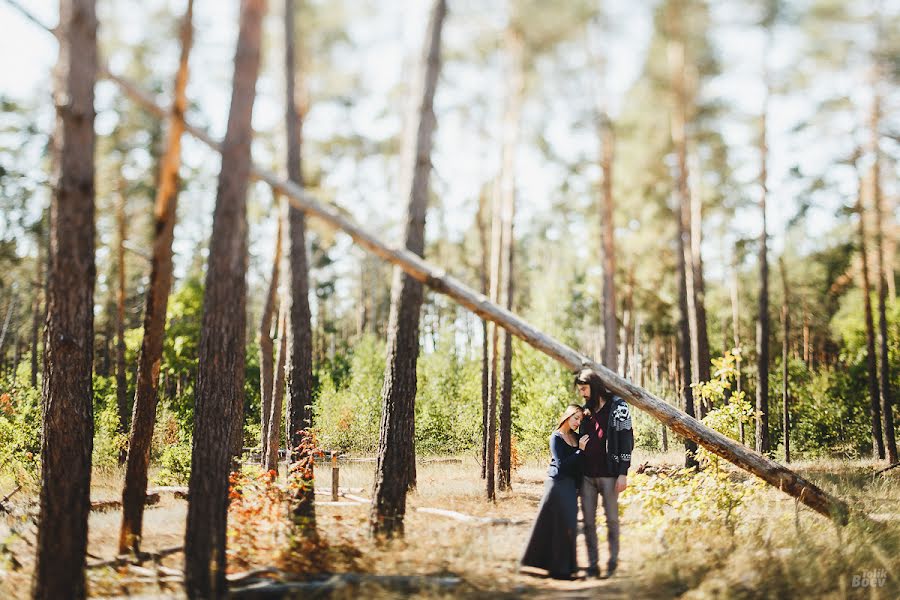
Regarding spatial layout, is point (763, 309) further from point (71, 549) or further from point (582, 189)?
point (71, 549)

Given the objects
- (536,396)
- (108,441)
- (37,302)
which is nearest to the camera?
(108,441)

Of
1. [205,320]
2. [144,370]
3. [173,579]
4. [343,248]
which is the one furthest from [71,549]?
[343,248]

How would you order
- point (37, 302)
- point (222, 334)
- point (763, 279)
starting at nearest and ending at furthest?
point (222, 334), point (763, 279), point (37, 302)

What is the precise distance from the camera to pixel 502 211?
15.3 metres

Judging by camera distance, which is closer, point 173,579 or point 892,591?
point 892,591

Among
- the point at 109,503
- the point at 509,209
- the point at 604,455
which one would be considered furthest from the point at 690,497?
the point at 109,503

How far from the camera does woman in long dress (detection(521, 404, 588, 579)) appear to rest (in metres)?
6.41

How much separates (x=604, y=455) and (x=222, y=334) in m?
4.22

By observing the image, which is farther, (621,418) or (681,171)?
(681,171)

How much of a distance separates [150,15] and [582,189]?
13.2 metres

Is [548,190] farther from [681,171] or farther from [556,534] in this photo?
[556,534]

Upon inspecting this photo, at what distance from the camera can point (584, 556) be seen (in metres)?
7.63

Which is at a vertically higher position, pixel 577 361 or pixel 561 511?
pixel 577 361

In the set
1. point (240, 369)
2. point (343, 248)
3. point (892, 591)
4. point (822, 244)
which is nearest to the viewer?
point (892, 591)
